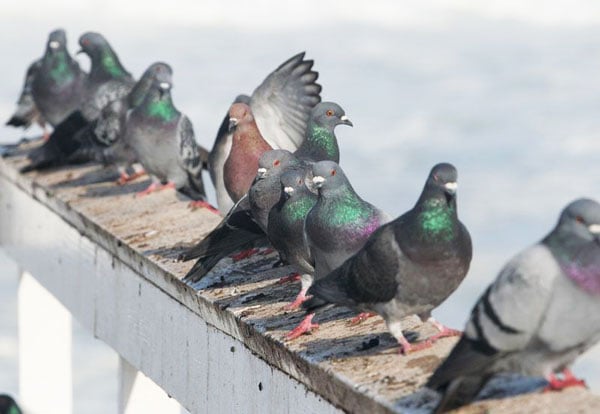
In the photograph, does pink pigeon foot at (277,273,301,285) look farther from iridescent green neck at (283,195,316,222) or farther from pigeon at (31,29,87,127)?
pigeon at (31,29,87,127)

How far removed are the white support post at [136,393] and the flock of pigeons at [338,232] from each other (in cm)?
76

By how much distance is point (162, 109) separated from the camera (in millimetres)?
9922

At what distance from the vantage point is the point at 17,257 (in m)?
9.95

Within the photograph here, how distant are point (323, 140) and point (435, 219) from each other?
220 centimetres

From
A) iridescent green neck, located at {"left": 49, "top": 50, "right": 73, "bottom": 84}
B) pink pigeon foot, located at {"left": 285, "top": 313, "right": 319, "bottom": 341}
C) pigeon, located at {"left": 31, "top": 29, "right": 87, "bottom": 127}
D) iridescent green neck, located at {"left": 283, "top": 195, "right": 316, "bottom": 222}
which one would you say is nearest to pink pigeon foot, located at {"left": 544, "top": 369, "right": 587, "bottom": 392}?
pink pigeon foot, located at {"left": 285, "top": 313, "right": 319, "bottom": 341}

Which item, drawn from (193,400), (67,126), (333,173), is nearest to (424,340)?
(333,173)

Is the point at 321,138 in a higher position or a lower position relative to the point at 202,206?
higher

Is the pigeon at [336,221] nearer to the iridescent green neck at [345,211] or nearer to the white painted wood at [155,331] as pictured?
the iridescent green neck at [345,211]

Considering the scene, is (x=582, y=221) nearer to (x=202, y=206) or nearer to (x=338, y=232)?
(x=338, y=232)

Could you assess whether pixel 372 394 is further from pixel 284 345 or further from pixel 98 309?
pixel 98 309

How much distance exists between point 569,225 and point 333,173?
1.54 metres

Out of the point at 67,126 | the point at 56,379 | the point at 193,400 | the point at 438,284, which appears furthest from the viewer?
the point at 67,126

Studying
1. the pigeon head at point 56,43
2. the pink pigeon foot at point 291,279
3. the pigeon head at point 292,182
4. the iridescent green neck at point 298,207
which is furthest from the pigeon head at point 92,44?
the iridescent green neck at point 298,207

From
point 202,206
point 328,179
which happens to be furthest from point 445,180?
point 202,206
